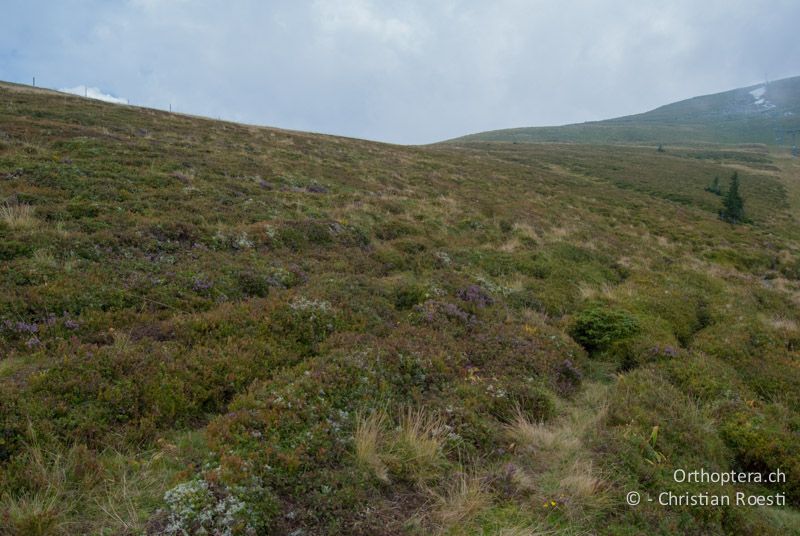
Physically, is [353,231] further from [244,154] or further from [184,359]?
[244,154]

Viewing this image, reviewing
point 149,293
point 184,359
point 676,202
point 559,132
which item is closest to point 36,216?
point 149,293

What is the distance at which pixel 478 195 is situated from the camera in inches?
1126

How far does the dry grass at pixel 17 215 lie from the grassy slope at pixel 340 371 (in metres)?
0.08

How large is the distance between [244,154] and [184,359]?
21.2 metres

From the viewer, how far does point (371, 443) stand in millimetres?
5090

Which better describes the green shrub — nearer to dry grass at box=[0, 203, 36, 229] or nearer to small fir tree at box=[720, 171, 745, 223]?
dry grass at box=[0, 203, 36, 229]

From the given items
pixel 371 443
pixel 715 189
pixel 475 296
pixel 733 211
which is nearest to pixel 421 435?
pixel 371 443

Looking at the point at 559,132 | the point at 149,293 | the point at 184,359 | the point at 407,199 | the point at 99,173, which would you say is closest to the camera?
the point at 184,359

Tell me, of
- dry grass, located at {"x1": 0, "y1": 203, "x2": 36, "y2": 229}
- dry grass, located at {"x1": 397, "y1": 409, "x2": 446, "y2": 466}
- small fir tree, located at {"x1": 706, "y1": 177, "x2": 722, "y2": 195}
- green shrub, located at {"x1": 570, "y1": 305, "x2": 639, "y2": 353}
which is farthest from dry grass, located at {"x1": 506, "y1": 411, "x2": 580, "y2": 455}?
small fir tree, located at {"x1": 706, "y1": 177, "x2": 722, "y2": 195}

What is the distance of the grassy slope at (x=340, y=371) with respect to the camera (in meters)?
4.42

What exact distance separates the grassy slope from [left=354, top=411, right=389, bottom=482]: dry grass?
0.03 meters

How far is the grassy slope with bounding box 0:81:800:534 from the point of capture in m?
4.42

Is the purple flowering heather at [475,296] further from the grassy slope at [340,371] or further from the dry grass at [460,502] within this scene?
the dry grass at [460,502]

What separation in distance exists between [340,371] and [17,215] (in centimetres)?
897
